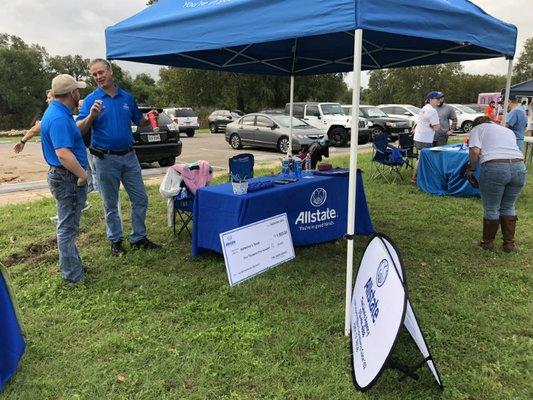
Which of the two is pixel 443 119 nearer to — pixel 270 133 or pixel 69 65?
pixel 270 133

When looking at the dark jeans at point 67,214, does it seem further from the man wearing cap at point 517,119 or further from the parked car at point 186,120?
the parked car at point 186,120

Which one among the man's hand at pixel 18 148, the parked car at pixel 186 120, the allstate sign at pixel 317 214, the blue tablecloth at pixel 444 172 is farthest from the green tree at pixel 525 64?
the man's hand at pixel 18 148

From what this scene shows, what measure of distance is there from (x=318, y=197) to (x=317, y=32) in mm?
2157

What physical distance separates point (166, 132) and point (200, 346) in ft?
27.7

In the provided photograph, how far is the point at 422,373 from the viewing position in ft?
8.48

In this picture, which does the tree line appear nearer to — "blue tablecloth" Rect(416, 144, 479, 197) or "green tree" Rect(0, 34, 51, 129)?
"green tree" Rect(0, 34, 51, 129)

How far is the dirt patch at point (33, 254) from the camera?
4441 millimetres

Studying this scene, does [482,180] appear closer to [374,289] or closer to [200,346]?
[374,289]

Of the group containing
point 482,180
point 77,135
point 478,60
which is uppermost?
point 478,60

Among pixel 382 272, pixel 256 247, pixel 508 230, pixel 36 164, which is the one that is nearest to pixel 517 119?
pixel 508 230

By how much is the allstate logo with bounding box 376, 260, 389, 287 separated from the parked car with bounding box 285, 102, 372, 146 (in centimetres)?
1409

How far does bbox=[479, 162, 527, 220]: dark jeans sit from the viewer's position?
4.35 meters

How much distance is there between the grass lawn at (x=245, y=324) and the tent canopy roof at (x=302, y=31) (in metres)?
2.00

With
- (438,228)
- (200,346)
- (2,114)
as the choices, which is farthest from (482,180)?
(2,114)
